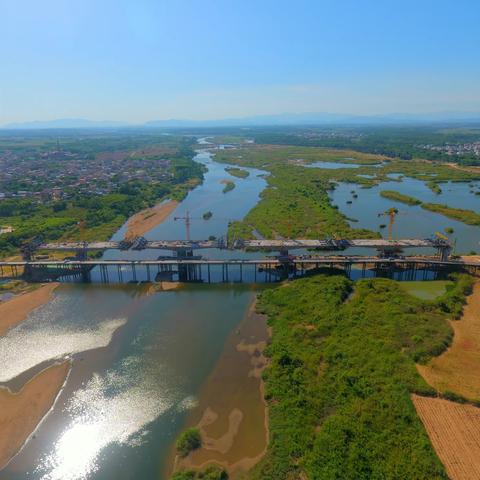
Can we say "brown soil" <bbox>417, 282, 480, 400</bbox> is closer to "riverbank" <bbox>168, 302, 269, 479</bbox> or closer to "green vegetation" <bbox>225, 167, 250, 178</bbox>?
"riverbank" <bbox>168, 302, 269, 479</bbox>

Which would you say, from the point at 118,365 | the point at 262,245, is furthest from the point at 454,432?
the point at 262,245

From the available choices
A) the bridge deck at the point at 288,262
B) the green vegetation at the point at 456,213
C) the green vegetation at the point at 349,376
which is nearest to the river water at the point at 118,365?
the bridge deck at the point at 288,262

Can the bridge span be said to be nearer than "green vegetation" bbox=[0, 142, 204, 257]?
Yes

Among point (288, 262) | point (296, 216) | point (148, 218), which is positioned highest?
point (288, 262)

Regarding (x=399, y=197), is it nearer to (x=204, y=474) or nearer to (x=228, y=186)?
(x=228, y=186)

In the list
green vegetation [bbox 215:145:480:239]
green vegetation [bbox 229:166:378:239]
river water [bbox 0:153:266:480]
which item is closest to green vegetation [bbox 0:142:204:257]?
river water [bbox 0:153:266:480]

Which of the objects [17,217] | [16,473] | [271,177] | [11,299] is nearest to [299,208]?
[271,177]
